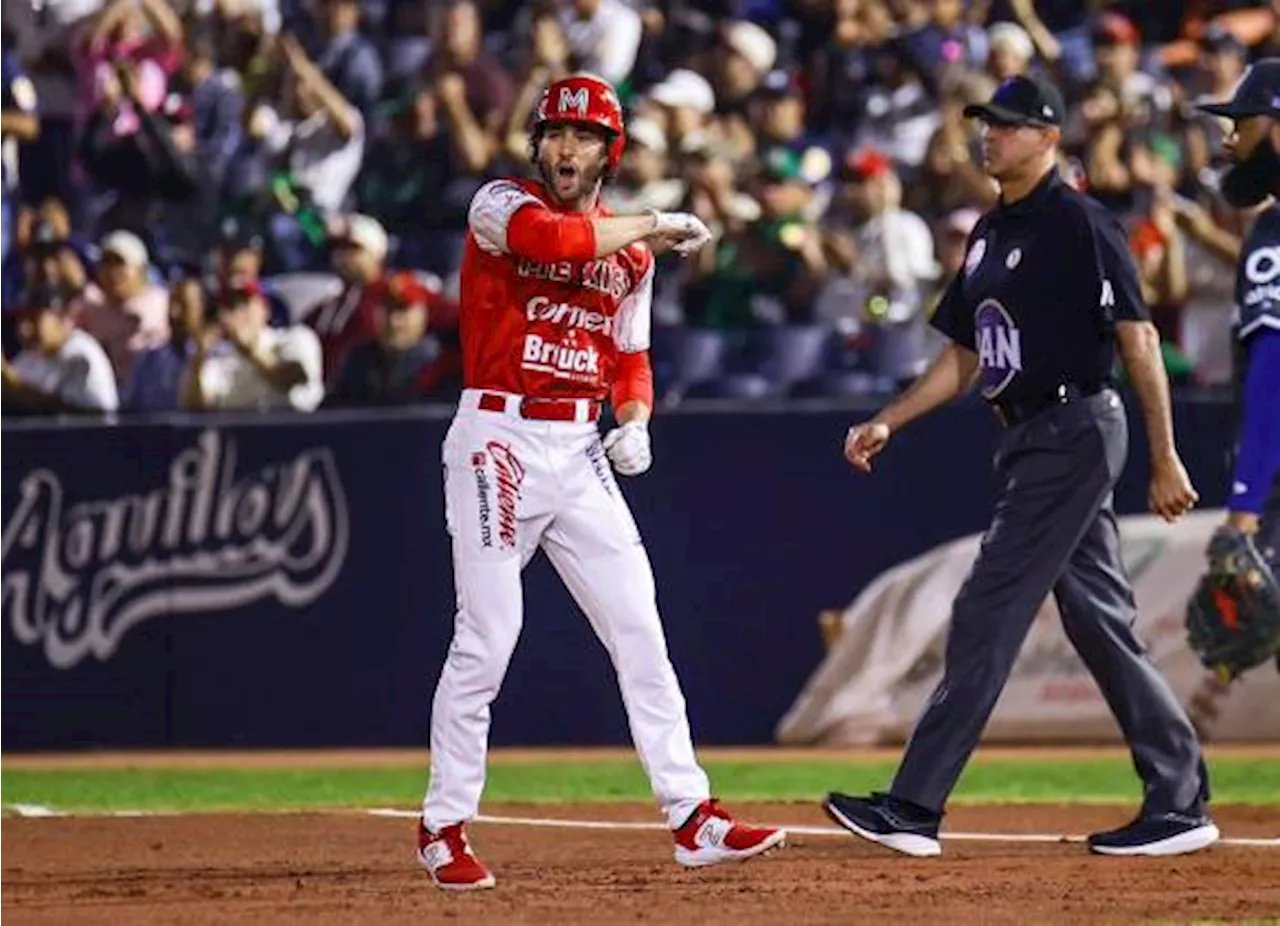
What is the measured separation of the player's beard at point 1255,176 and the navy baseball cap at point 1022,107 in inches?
27.5

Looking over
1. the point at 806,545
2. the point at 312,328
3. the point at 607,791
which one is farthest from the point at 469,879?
the point at 312,328

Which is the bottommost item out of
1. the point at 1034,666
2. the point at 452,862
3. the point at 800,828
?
the point at 1034,666

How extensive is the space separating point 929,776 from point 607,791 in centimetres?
353

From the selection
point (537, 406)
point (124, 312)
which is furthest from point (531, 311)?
point (124, 312)

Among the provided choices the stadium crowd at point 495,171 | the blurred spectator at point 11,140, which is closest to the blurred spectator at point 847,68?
the stadium crowd at point 495,171

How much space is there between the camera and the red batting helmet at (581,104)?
823 cm

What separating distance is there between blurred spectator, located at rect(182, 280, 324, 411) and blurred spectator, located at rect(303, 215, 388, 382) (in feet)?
0.76

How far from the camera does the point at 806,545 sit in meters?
14.5

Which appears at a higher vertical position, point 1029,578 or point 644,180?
point 644,180

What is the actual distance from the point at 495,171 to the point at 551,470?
938cm

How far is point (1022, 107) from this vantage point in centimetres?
891

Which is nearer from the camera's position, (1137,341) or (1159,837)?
(1137,341)

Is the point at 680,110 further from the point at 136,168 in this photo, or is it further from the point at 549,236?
the point at 549,236

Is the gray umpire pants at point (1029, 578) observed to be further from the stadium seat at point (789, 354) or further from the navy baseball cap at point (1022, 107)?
the stadium seat at point (789, 354)
